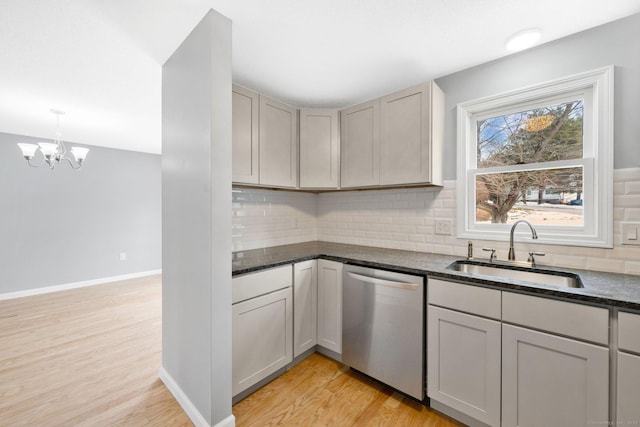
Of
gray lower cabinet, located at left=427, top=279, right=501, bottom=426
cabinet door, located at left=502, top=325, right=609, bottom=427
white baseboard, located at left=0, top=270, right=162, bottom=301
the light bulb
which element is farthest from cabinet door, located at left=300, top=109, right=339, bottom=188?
white baseboard, located at left=0, top=270, right=162, bottom=301

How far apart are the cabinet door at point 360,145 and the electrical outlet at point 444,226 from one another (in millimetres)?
633

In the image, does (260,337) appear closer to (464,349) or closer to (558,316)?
(464,349)

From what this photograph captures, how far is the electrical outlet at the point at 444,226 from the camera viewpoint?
2.17 m

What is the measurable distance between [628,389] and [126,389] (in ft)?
Answer: 9.41

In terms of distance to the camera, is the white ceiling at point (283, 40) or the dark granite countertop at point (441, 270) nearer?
the dark granite countertop at point (441, 270)

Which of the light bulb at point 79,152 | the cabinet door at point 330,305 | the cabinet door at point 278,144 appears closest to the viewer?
the cabinet door at point 330,305

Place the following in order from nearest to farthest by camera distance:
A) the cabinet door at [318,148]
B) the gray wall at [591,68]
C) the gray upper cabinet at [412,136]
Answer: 1. the gray wall at [591,68]
2. the gray upper cabinet at [412,136]
3. the cabinet door at [318,148]

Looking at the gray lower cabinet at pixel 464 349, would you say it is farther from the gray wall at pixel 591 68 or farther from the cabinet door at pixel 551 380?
the gray wall at pixel 591 68

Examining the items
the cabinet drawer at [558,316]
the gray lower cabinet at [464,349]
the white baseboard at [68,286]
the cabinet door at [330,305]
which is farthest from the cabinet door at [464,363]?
the white baseboard at [68,286]

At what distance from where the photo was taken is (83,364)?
7.21ft

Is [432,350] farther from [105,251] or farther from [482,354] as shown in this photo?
[105,251]

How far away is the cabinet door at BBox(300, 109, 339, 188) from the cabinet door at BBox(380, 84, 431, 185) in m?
0.51

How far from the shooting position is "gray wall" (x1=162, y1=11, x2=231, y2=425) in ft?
4.60

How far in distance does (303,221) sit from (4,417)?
2.55m
